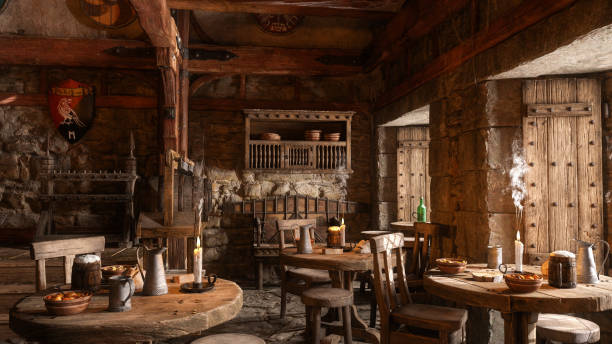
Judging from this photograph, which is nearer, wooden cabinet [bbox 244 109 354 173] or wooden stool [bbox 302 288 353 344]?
wooden stool [bbox 302 288 353 344]

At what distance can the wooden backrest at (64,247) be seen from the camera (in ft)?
8.68

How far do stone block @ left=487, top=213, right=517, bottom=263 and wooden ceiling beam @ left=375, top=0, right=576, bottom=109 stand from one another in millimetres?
1414

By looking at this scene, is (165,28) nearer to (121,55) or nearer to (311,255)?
(121,55)

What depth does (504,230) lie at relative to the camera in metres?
3.55

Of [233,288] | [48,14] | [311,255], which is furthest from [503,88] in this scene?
[48,14]

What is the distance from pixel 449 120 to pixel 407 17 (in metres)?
1.47

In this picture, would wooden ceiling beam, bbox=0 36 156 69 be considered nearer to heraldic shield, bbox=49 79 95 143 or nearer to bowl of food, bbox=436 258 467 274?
heraldic shield, bbox=49 79 95 143

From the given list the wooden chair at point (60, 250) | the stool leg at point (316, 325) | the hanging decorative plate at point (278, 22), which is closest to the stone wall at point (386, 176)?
the hanging decorative plate at point (278, 22)

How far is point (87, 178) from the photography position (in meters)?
5.46

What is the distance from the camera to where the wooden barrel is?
227cm

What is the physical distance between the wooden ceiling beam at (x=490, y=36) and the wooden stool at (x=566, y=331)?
2027 mm

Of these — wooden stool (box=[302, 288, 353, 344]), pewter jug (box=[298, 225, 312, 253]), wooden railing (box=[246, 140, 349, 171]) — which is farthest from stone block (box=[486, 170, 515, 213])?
wooden railing (box=[246, 140, 349, 171])

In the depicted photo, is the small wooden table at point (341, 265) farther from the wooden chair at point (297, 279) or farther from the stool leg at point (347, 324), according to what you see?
the wooden chair at point (297, 279)

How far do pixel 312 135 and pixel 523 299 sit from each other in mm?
4350
